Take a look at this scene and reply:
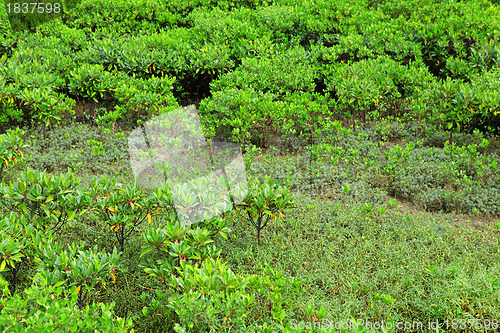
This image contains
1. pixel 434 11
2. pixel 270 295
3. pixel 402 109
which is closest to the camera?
pixel 270 295

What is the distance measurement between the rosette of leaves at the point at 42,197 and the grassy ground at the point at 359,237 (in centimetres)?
60

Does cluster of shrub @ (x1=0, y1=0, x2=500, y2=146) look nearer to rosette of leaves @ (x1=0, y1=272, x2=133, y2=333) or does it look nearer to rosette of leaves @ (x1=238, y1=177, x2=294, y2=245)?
rosette of leaves @ (x1=238, y1=177, x2=294, y2=245)

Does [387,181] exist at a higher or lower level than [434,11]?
lower

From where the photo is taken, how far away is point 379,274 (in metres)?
3.47

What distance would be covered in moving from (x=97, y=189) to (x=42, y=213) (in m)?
0.53

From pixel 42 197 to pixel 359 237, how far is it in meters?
3.18

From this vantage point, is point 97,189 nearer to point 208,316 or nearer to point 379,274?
point 208,316

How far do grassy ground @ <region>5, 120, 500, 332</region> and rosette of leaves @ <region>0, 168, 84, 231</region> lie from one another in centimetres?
A: 60

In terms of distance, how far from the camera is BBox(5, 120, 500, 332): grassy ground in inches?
123

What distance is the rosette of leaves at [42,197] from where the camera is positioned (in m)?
3.42

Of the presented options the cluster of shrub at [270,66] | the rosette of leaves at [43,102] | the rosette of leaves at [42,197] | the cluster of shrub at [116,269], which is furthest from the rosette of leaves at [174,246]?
the rosette of leaves at [43,102]

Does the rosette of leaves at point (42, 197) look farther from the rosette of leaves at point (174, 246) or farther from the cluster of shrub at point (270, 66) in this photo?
the cluster of shrub at point (270, 66)

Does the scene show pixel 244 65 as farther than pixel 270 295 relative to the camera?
Yes

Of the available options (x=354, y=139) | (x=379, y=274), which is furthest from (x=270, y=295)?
(x=354, y=139)
